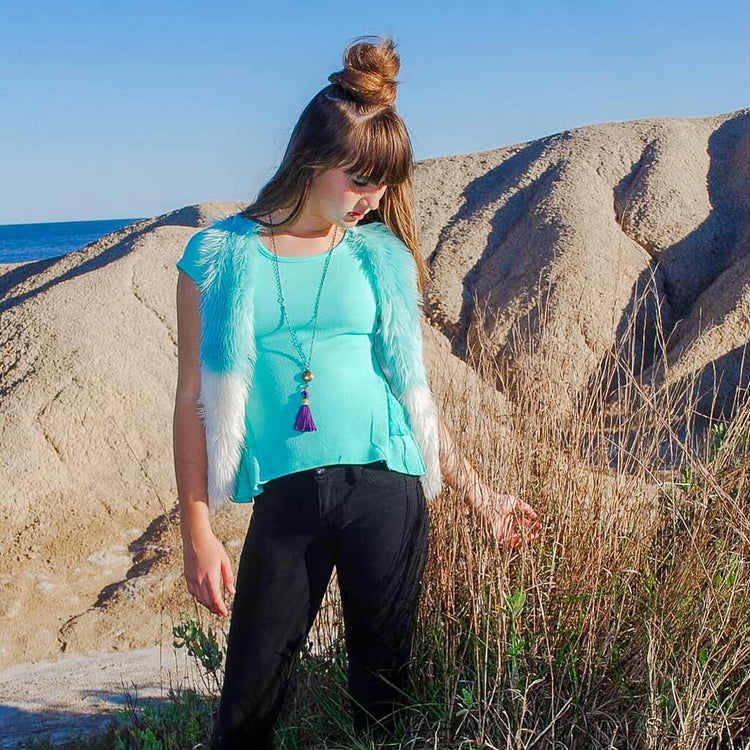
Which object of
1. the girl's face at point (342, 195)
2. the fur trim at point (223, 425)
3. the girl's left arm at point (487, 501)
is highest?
the girl's face at point (342, 195)

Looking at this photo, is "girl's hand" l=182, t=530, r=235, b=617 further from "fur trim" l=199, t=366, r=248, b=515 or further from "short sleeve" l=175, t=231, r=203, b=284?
"short sleeve" l=175, t=231, r=203, b=284

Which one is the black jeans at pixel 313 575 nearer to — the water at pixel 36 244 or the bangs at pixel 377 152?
the bangs at pixel 377 152

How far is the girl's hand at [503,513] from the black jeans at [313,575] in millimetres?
280

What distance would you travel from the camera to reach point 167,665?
4824 millimetres

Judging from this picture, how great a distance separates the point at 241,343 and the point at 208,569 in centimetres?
52

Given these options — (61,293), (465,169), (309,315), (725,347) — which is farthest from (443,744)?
(465,169)

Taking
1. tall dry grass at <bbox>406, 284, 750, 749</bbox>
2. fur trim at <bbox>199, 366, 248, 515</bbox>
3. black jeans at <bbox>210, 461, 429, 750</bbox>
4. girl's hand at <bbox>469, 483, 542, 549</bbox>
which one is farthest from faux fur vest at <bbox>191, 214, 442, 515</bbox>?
tall dry grass at <bbox>406, 284, 750, 749</bbox>

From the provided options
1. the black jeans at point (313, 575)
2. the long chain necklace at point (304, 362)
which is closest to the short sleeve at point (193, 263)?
the long chain necklace at point (304, 362)

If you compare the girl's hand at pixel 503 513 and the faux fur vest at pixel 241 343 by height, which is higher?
the faux fur vest at pixel 241 343

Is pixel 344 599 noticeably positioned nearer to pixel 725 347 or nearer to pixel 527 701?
pixel 527 701

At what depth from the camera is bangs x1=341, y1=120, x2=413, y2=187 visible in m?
2.25

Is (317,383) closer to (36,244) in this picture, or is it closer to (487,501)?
(487,501)

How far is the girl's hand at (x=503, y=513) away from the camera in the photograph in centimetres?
265

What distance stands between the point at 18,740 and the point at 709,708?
2.83 metres
